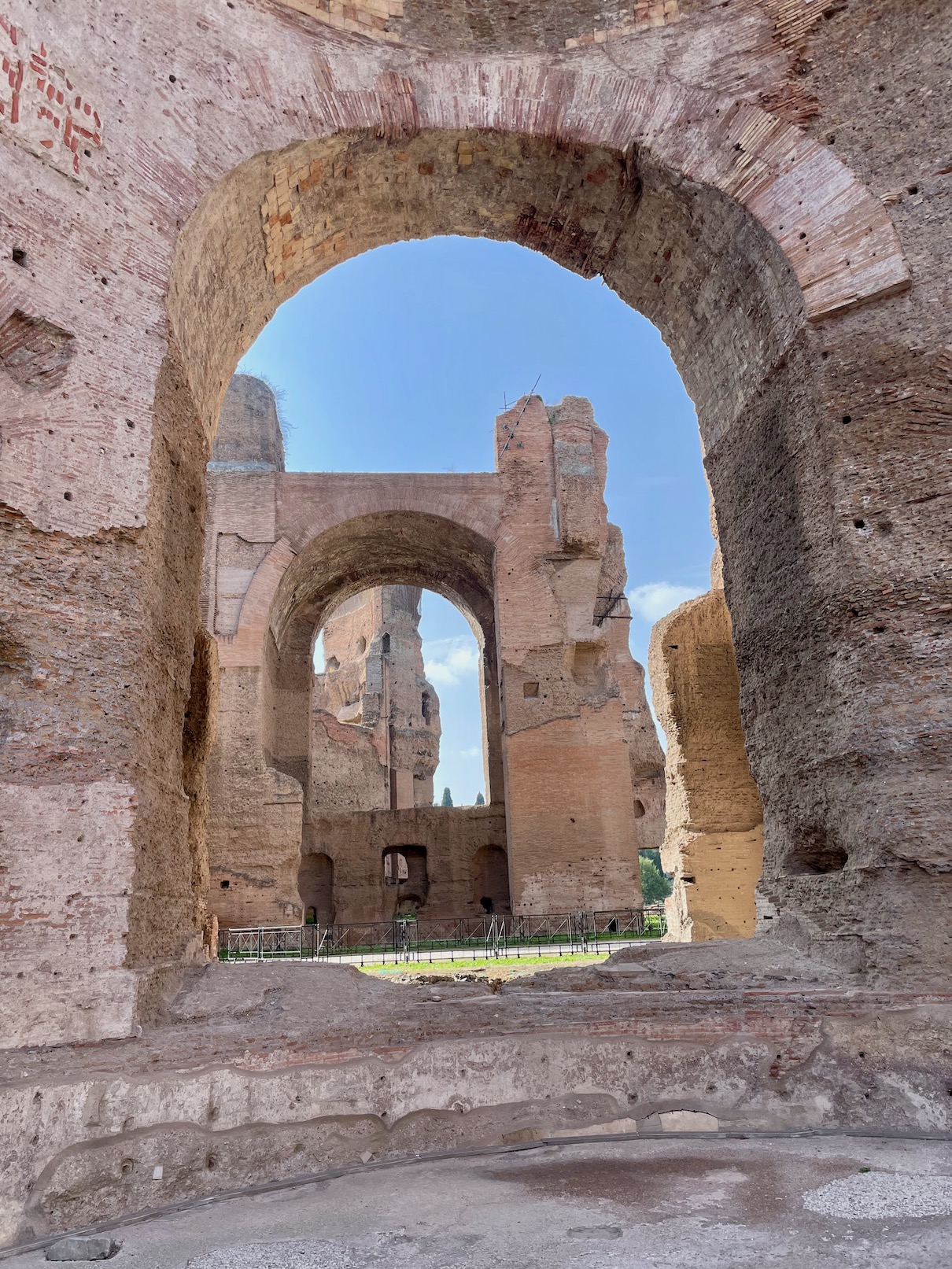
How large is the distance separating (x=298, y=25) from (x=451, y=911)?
14026mm

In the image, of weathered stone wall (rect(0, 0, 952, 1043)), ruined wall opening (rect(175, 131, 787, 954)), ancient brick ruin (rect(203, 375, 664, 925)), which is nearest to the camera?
weathered stone wall (rect(0, 0, 952, 1043))

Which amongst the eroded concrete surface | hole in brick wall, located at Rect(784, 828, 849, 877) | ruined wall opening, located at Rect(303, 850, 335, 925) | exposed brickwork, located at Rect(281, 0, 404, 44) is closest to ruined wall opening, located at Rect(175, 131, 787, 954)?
ruined wall opening, located at Rect(303, 850, 335, 925)

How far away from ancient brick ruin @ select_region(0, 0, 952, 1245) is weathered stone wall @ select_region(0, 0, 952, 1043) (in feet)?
0.07

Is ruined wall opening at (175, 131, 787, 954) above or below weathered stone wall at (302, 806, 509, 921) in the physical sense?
above

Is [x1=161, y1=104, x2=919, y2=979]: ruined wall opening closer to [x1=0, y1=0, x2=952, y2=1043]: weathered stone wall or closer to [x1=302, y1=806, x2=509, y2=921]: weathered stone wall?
[x1=0, y1=0, x2=952, y2=1043]: weathered stone wall

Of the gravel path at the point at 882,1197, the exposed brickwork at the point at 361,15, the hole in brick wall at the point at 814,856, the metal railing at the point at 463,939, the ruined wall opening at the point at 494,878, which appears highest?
the exposed brickwork at the point at 361,15

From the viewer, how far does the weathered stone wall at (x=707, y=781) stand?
9.98 meters

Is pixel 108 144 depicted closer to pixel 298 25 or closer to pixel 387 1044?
pixel 298 25

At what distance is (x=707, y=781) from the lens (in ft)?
33.4

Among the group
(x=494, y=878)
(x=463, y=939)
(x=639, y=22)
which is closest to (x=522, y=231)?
(x=639, y=22)

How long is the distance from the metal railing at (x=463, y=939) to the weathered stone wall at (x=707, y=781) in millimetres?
1309

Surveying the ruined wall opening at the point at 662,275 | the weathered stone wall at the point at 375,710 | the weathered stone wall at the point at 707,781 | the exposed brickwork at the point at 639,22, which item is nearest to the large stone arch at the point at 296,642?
the weathered stone wall at the point at 707,781

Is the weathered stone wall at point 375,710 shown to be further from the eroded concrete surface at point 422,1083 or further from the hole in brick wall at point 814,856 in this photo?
the eroded concrete surface at point 422,1083

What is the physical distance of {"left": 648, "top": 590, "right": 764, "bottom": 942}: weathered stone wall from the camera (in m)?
9.98
